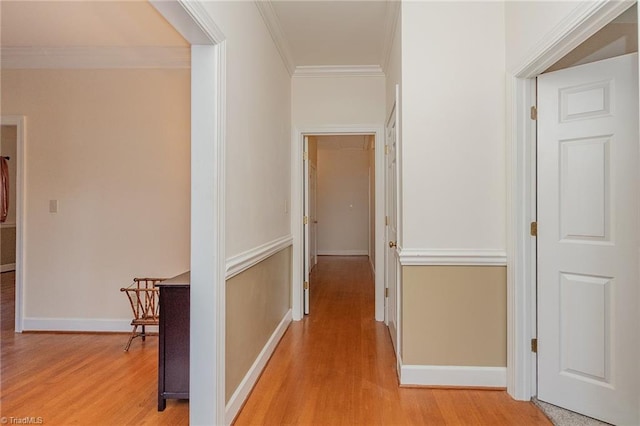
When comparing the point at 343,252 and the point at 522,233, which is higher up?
the point at 522,233

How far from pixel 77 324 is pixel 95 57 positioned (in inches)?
96.3

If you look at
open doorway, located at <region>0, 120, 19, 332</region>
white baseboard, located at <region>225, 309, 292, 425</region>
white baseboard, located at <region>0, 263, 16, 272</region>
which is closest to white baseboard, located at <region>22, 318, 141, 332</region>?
open doorway, located at <region>0, 120, 19, 332</region>

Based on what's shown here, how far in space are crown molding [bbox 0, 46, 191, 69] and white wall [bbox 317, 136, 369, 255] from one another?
20.7ft

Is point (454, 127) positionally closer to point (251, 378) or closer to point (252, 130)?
point (252, 130)

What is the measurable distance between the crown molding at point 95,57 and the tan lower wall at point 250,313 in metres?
2.00

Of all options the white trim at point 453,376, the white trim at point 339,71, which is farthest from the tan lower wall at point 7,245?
the white trim at point 453,376

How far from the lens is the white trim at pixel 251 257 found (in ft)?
6.47

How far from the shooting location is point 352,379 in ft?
8.15

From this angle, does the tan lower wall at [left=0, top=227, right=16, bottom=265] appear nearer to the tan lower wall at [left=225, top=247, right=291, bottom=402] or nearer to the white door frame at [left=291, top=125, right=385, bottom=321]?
the white door frame at [left=291, top=125, right=385, bottom=321]

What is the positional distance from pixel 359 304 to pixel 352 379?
2060 mm

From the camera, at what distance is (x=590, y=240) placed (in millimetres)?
1983

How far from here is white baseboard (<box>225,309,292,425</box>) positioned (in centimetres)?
196

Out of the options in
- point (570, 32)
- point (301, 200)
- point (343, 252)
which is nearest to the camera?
point (570, 32)

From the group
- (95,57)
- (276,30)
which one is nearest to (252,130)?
(276,30)
